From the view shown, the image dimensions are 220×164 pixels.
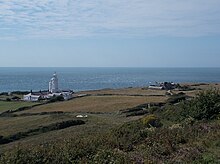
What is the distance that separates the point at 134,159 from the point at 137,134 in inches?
158

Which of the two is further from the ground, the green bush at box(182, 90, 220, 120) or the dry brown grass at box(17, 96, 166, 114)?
the green bush at box(182, 90, 220, 120)

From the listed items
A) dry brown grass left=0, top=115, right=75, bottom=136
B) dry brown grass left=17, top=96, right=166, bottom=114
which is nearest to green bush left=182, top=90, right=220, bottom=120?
dry brown grass left=0, top=115, right=75, bottom=136

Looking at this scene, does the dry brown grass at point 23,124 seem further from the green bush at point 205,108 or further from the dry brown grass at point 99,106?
the green bush at point 205,108

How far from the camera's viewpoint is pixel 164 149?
36.9 ft

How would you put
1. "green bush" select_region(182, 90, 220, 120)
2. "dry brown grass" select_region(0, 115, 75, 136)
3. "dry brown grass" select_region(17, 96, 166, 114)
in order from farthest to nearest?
"dry brown grass" select_region(17, 96, 166, 114) → "dry brown grass" select_region(0, 115, 75, 136) → "green bush" select_region(182, 90, 220, 120)

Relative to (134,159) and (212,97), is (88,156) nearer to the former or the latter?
(134,159)

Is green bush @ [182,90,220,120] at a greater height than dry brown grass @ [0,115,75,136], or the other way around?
green bush @ [182,90,220,120]

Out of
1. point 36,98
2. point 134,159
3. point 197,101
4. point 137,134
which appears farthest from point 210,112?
point 36,98

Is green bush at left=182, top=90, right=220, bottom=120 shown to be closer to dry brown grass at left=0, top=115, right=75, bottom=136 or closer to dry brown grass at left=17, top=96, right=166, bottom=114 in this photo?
dry brown grass at left=0, top=115, right=75, bottom=136

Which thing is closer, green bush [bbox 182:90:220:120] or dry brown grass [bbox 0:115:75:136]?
green bush [bbox 182:90:220:120]

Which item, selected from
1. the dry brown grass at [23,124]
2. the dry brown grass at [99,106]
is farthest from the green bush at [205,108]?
the dry brown grass at [99,106]

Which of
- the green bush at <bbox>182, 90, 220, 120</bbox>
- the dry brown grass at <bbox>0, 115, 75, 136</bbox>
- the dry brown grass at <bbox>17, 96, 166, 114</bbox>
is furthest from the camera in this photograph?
the dry brown grass at <bbox>17, 96, 166, 114</bbox>

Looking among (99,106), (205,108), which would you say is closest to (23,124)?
(99,106)

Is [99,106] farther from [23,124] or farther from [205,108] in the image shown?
[205,108]
